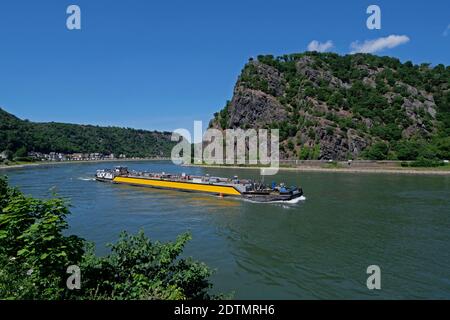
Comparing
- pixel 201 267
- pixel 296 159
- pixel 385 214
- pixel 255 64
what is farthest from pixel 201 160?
pixel 201 267

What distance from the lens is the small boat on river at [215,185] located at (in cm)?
4331

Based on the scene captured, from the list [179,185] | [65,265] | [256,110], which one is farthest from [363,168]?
[65,265]

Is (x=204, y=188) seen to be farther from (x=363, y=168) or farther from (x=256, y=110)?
(x=256, y=110)

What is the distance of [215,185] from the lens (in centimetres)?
4975

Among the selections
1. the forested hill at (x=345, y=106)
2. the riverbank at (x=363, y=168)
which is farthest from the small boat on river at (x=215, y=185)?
the forested hill at (x=345, y=106)

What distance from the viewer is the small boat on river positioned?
142 ft

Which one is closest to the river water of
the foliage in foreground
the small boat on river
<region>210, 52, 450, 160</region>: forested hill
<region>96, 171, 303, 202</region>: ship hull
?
<region>96, 171, 303, 202</region>: ship hull

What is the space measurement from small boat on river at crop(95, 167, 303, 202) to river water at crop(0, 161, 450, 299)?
2.11 m

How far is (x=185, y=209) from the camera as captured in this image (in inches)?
1494

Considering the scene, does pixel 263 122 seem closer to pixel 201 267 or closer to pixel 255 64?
pixel 255 64

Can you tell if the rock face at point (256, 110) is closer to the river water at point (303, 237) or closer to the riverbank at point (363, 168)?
the riverbank at point (363, 168)

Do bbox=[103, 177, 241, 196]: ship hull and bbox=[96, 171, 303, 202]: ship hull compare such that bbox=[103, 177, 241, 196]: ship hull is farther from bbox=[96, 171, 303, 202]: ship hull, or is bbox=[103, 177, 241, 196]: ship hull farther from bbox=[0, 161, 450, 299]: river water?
bbox=[0, 161, 450, 299]: river water

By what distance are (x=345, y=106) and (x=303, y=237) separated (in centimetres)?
13287

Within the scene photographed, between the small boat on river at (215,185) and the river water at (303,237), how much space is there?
2110mm
